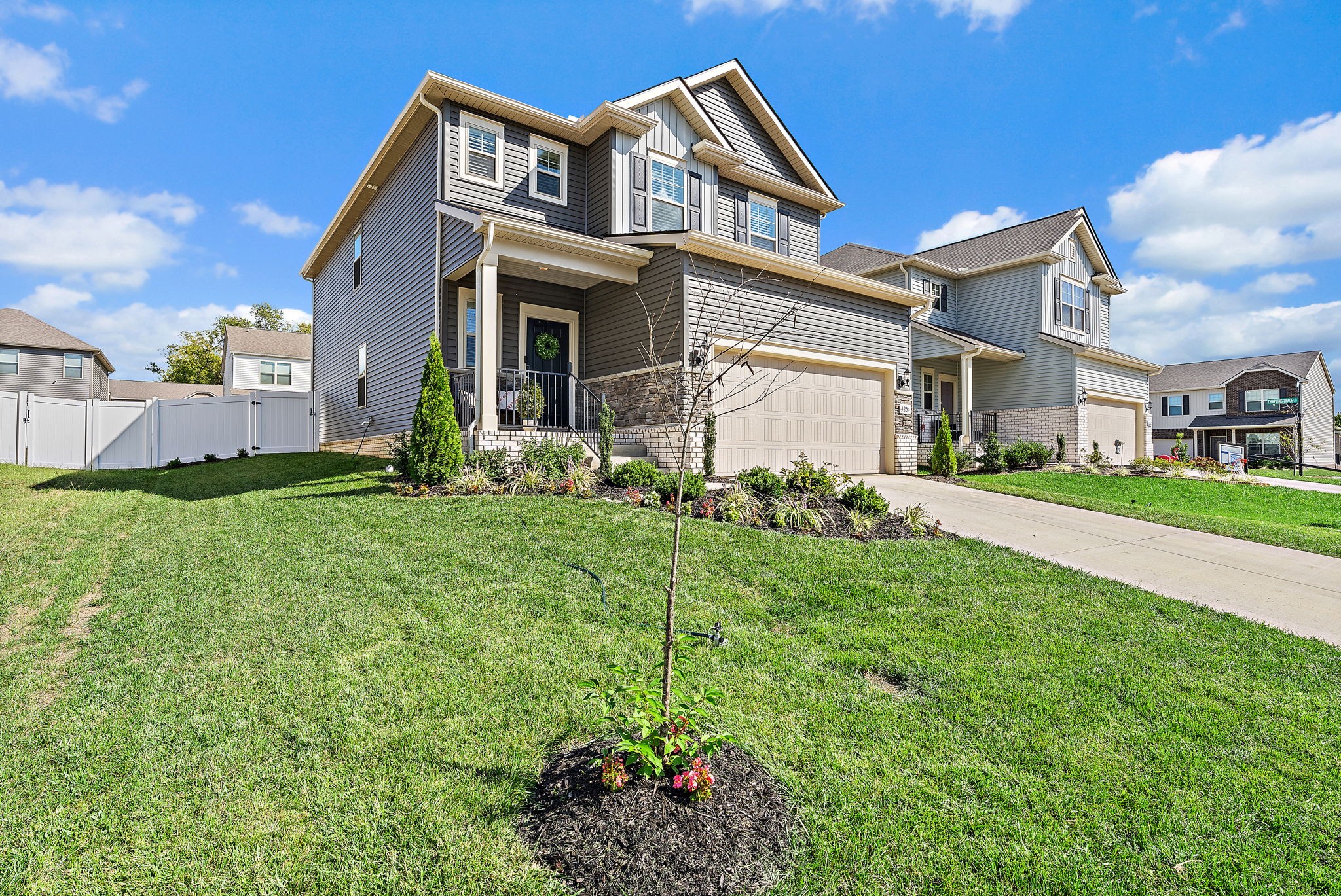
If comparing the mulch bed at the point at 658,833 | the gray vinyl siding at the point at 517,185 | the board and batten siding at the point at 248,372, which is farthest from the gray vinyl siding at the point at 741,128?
the board and batten siding at the point at 248,372

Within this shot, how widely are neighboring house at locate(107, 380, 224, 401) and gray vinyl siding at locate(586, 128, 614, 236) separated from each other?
30301mm

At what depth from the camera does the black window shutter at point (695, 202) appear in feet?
43.8

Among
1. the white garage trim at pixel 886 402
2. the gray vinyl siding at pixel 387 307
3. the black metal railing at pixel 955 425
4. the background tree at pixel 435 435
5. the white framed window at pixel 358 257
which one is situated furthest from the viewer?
the black metal railing at pixel 955 425

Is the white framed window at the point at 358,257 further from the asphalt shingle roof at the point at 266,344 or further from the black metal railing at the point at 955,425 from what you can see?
the black metal railing at the point at 955,425

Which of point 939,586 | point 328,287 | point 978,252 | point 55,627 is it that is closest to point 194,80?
point 328,287

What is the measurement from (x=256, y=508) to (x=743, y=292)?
840 cm

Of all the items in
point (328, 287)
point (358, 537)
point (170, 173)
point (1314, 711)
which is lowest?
point (1314, 711)

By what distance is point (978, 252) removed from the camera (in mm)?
21969

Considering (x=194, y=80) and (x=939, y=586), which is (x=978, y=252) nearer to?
(x=939, y=586)

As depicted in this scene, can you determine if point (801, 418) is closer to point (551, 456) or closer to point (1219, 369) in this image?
point (551, 456)

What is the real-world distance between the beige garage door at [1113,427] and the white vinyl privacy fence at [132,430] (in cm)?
2435

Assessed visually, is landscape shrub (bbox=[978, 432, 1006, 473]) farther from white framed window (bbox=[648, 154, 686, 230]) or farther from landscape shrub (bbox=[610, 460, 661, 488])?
landscape shrub (bbox=[610, 460, 661, 488])

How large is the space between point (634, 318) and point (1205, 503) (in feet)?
37.4

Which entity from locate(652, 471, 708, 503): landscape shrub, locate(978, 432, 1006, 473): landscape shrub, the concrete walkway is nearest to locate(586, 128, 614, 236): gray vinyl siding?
locate(652, 471, 708, 503): landscape shrub
